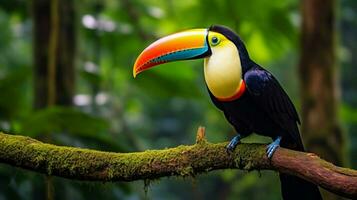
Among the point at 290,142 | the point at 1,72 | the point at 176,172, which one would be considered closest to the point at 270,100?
the point at 290,142

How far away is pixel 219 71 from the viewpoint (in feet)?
6.44

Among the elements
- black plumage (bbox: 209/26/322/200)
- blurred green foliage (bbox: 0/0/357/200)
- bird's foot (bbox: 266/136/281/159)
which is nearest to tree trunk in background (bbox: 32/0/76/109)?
blurred green foliage (bbox: 0/0/357/200)

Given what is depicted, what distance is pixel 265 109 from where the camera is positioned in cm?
210

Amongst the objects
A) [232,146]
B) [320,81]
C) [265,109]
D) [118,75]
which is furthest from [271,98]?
[118,75]

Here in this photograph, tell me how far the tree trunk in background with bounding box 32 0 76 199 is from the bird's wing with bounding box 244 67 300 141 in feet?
7.26

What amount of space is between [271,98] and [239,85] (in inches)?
5.5

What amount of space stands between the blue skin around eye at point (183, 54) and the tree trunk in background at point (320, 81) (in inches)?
78.0

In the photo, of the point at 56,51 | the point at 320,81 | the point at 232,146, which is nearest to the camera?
the point at 232,146

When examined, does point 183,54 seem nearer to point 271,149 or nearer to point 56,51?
point 271,149

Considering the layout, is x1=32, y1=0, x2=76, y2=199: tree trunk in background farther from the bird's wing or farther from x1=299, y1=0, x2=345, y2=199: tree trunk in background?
the bird's wing

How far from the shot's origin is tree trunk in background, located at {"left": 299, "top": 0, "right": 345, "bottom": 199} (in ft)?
12.7

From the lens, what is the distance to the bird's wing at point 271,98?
2039 mm

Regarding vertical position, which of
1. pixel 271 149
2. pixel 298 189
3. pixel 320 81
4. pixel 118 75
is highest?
pixel 118 75

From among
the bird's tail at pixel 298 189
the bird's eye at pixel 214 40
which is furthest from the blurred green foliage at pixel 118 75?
the bird's eye at pixel 214 40
